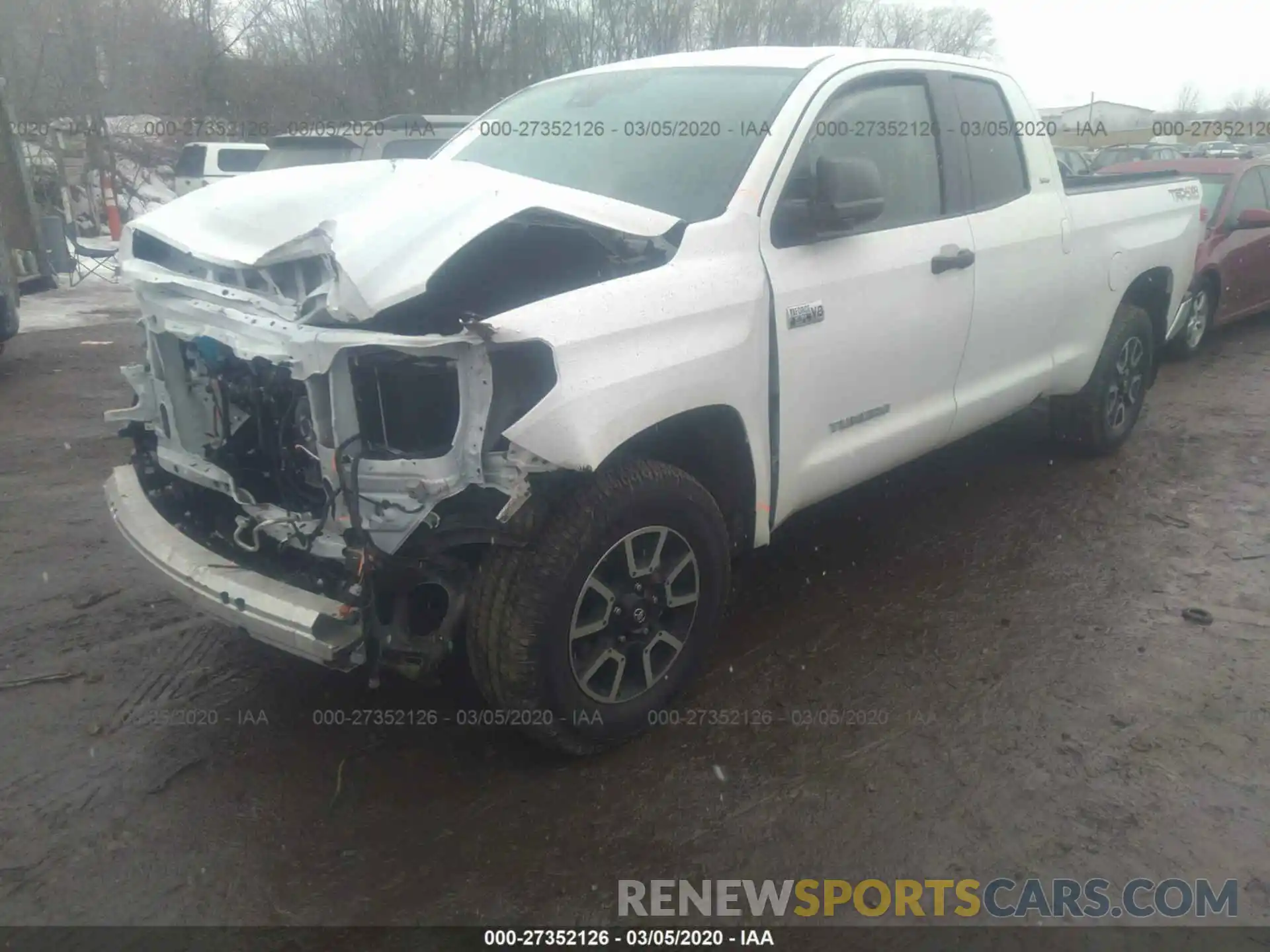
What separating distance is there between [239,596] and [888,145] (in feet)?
9.37

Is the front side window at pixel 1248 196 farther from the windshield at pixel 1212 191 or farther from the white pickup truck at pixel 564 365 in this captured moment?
the white pickup truck at pixel 564 365

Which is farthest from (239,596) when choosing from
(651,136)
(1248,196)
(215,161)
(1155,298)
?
(215,161)

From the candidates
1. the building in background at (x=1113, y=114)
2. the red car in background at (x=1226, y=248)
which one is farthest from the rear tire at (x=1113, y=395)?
the building in background at (x=1113, y=114)

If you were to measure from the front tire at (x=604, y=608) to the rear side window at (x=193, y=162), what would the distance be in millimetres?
14530

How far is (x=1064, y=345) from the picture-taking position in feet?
15.4

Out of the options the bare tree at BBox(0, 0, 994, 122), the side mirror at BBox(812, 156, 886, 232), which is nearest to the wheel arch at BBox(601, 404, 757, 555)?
the side mirror at BBox(812, 156, 886, 232)

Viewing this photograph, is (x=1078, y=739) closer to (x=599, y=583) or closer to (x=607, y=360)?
(x=599, y=583)

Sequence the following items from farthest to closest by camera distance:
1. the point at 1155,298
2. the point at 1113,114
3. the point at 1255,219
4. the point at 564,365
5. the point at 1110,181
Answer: the point at 1113,114 < the point at 1255,219 < the point at 1155,298 < the point at 1110,181 < the point at 564,365

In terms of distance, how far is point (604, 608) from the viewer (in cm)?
281

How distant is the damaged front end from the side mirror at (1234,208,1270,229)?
644 cm

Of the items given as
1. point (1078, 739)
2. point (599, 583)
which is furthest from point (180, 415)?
point (1078, 739)

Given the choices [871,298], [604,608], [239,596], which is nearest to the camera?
[239,596]

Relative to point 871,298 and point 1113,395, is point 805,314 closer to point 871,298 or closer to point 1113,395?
point 871,298

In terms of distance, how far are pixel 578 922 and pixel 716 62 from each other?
312 centimetres
